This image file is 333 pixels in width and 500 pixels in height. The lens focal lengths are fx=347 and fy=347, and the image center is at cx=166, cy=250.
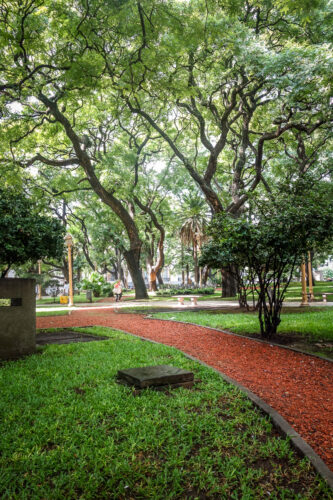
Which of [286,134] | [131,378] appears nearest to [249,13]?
[286,134]

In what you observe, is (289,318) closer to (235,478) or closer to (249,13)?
(235,478)

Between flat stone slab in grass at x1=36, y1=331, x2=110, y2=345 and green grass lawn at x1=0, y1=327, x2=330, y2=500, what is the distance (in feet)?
11.1

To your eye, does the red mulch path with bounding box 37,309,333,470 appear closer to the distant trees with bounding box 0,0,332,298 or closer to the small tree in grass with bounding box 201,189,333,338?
the small tree in grass with bounding box 201,189,333,338

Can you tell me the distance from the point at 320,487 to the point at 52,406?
2.75 m

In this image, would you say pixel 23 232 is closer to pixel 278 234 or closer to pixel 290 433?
pixel 278 234

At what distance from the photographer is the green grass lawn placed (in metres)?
2.60

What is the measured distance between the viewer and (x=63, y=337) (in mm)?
8883

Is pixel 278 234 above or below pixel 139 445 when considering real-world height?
above

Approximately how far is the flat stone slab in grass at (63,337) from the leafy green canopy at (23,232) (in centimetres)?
203

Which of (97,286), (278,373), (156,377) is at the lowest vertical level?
(278,373)

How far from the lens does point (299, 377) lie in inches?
206

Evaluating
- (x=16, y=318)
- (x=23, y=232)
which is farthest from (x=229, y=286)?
(x=16, y=318)

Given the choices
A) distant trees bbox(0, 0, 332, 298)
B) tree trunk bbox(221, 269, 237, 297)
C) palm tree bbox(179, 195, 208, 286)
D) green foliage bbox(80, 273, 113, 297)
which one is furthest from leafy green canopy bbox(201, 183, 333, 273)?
palm tree bbox(179, 195, 208, 286)

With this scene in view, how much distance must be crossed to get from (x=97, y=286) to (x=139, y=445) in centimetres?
2612
